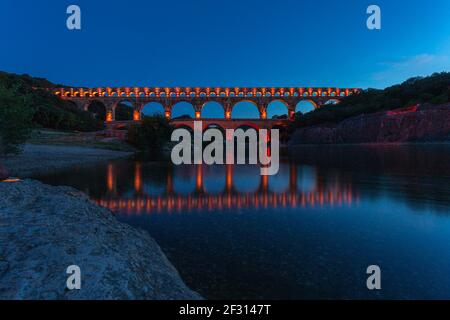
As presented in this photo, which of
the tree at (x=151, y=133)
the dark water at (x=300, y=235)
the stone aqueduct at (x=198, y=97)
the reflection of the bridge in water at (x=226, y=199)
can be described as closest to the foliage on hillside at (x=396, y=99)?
the stone aqueduct at (x=198, y=97)

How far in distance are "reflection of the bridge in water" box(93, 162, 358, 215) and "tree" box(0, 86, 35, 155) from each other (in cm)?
944

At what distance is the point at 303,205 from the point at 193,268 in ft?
21.5

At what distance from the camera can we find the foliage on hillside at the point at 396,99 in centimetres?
7244

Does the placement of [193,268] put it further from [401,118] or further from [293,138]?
[293,138]

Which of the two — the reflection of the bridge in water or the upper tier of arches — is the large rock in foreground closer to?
the reflection of the bridge in water

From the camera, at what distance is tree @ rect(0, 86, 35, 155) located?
785 inches

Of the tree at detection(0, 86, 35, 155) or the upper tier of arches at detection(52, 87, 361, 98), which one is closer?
the tree at detection(0, 86, 35, 155)

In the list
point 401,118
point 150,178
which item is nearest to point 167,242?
point 150,178

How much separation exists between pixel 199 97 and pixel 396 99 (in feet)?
220

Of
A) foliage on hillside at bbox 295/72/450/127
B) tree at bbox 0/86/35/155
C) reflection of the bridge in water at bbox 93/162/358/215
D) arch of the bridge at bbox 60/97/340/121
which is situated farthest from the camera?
arch of the bridge at bbox 60/97/340/121

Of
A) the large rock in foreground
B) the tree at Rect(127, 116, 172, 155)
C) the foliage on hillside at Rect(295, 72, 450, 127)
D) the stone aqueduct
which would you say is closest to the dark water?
the large rock in foreground

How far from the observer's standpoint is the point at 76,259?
180 inches

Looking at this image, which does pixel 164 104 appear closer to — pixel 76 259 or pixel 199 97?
pixel 199 97

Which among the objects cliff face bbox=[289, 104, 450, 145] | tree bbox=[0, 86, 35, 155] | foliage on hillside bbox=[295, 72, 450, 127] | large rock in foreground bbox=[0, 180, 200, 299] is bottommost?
large rock in foreground bbox=[0, 180, 200, 299]
